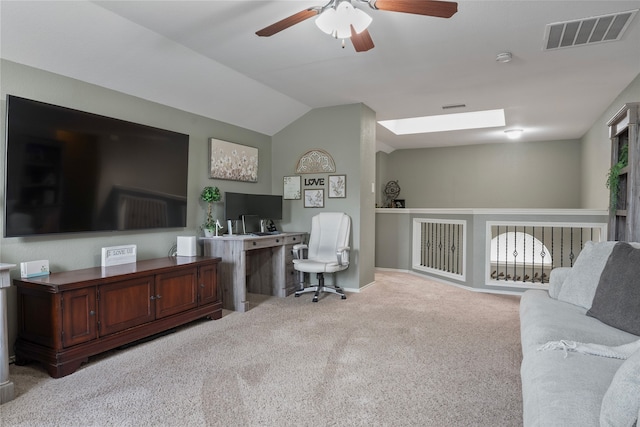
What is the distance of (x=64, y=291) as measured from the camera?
2.55 m

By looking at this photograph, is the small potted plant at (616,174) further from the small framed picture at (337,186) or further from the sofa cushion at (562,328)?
the small framed picture at (337,186)

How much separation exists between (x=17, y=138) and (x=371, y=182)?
4.09 meters

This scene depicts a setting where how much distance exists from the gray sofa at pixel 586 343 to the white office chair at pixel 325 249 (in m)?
2.24

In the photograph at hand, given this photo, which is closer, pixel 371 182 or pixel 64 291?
pixel 64 291

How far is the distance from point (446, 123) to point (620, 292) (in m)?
5.29

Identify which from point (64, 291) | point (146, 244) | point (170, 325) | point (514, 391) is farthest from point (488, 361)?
point (146, 244)

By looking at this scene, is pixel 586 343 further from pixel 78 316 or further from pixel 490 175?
pixel 490 175

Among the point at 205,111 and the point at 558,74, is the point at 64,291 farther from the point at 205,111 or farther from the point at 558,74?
the point at 558,74

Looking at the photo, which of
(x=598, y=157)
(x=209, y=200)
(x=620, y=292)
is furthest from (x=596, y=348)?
(x=598, y=157)

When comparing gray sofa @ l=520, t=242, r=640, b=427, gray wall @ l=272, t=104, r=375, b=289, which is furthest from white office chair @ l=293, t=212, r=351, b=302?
gray sofa @ l=520, t=242, r=640, b=427

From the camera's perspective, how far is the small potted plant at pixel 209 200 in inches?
172

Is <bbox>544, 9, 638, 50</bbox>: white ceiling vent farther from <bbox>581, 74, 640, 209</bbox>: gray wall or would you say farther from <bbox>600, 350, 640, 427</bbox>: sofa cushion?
<bbox>600, 350, 640, 427</bbox>: sofa cushion

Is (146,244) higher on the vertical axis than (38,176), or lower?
lower

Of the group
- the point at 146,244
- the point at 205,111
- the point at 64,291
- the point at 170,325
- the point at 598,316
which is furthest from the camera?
the point at 205,111
